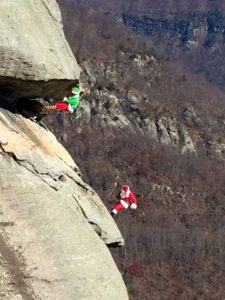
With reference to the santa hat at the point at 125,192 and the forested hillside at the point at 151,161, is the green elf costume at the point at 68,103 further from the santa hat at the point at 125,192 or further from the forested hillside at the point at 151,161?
the forested hillside at the point at 151,161

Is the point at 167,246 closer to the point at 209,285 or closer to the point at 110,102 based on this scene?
the point at 209,285

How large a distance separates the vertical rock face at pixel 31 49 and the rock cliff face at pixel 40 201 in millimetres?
20

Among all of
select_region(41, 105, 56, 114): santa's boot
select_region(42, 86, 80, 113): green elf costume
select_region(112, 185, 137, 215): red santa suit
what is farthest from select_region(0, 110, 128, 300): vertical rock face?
select_region(112, 185, 137, 215): red santa suit

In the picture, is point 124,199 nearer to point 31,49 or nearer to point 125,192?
point 125,192

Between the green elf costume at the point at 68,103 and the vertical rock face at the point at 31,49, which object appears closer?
the vertical rock face at the point at 31,49

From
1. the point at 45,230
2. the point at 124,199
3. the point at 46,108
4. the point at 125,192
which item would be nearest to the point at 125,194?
the point at 125,192

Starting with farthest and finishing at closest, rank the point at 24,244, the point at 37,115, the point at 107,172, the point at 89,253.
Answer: the point at 107,172, the point at 37,115, the point at 89,253, the point at 24,244

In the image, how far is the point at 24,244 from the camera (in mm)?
12273

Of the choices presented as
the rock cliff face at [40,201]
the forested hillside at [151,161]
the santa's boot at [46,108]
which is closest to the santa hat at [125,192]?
the santa's boot at [46,108]

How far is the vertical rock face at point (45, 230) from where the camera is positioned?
12.1 meters

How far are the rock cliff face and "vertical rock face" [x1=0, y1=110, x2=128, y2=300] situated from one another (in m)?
0.02

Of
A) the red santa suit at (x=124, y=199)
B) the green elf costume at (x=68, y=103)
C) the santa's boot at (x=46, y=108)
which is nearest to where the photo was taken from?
the santa's boot at (x=46, y=108)

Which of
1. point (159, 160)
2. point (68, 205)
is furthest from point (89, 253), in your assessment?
point (159, 160)

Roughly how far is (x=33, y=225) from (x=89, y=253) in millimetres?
1339
